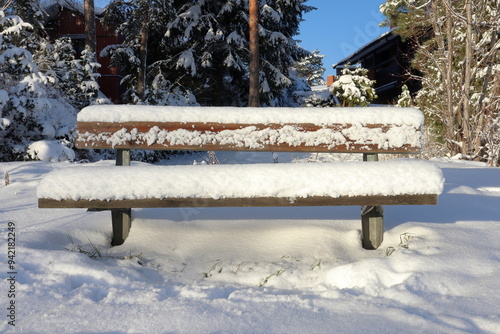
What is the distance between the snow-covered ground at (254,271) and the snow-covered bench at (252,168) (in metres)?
0.33

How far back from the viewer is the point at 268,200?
2115 millimetres

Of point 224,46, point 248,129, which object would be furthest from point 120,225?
point 224,46

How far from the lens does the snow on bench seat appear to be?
211 cm

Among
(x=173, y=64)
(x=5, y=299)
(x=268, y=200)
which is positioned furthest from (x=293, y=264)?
(x=173, y=64)

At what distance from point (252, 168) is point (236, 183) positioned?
0.45 feet

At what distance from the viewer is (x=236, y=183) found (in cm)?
212

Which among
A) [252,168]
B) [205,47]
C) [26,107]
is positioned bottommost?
[252,168]

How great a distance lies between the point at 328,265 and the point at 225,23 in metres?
15.2

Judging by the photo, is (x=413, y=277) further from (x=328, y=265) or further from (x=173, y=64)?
(x=173, y=64)

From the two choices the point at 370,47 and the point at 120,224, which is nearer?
the point at 120,224

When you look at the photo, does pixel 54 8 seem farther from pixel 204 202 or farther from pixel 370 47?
pixel 204 202

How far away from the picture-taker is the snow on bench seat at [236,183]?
83.0 inches

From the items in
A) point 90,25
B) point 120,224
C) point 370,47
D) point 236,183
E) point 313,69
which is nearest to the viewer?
point 236,183

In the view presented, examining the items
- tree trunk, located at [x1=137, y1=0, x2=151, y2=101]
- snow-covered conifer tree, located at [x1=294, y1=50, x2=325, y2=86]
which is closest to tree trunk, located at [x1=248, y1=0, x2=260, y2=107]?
tree trunk, located at [x1=137, y1=0, x2=151, y2=101]
